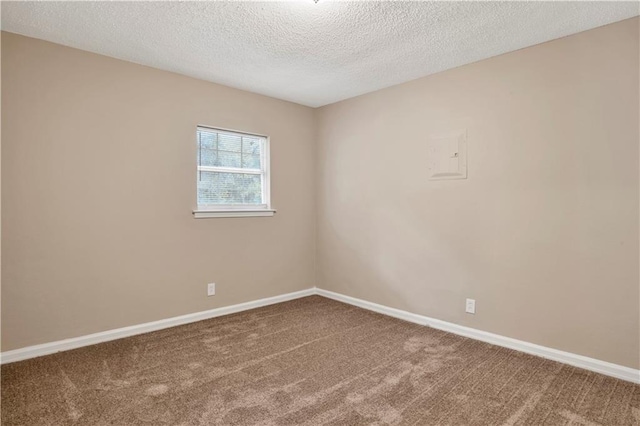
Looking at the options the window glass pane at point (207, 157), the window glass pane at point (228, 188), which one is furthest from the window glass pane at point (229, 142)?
the window glass pane at point (228, 188)

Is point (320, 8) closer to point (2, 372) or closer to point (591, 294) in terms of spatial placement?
point (591, 294)

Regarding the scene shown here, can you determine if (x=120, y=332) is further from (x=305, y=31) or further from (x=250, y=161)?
(x=305, y=31)

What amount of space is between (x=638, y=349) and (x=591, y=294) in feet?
1.33

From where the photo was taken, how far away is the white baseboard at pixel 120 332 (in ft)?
8.55

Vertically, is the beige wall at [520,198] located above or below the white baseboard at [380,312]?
above

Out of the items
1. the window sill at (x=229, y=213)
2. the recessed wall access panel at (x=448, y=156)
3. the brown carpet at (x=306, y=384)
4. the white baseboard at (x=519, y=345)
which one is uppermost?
the recessed wall access panel at (x=448, y=156)

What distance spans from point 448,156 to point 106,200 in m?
3.05

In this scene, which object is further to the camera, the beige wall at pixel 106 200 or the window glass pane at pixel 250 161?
the window glass pane at pixel 250 161

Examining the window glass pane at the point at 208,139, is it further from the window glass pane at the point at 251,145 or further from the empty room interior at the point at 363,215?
the window glass pane at the point at 251,145

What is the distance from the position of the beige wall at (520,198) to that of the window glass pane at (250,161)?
1.22m

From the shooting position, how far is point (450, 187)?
324 centimetres

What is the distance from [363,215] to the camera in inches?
159

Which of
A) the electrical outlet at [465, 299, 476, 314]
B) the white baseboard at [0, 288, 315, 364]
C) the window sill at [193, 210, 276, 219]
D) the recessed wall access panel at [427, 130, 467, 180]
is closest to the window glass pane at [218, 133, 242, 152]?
the window sill at [193, 210, 276, 219]

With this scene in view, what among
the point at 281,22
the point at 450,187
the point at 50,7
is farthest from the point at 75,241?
the point at 450,187
